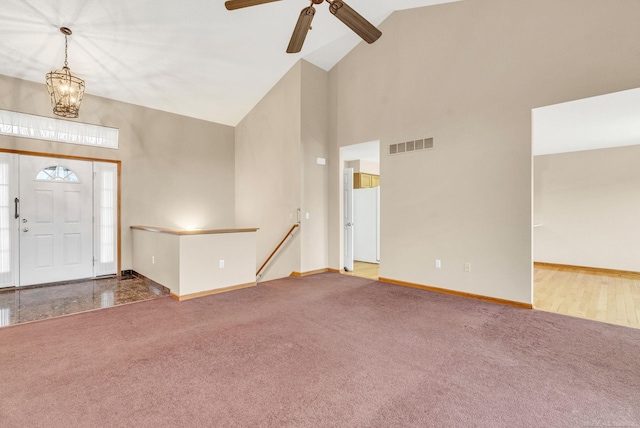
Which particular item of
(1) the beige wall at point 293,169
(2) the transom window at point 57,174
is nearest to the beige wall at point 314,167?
(1) the beige wall at point 293,169

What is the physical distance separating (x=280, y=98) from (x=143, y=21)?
262cm

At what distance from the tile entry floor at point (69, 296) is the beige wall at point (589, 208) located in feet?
27.0

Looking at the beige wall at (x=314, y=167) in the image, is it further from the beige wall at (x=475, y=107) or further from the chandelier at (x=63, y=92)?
the chandelier at (x=63, y=92)

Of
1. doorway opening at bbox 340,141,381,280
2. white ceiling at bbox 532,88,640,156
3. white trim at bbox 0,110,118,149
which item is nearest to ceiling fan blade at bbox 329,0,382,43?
white ceiling at bbox 532,88,640,156

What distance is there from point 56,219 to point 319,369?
5506mm

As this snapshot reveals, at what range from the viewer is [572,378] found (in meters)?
2.29

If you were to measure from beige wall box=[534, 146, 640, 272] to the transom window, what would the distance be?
9.80 meters

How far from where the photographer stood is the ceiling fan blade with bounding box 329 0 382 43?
2.64m

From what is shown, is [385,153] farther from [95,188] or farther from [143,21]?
[95,188]

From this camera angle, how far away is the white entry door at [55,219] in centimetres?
492

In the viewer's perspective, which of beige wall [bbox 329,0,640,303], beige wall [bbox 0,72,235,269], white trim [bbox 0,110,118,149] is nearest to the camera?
beige wall [bbox 329,0,640,303]

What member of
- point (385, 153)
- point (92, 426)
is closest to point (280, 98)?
point (385, 153)

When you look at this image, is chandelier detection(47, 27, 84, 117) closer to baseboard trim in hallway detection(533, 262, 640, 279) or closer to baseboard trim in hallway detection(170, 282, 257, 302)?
baseboard trim in hallway detection(170, 282, 257, 302)

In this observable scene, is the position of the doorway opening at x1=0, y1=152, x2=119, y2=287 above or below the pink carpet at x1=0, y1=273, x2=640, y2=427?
above
